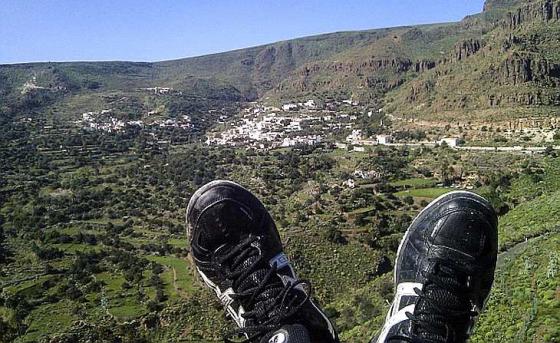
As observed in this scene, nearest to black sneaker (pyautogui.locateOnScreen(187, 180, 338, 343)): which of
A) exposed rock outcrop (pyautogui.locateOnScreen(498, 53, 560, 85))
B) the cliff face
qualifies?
the cliff face

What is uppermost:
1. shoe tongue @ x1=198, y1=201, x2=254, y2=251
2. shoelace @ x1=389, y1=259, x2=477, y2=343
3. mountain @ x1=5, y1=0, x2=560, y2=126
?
mountain @ x1=5, y1=0, x2=560, y2=126

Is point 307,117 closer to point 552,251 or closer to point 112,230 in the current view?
point 112,230

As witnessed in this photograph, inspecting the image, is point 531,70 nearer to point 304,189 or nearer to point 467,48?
point 467,48

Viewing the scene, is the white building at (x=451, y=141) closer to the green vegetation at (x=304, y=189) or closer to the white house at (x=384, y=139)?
the green vegetation at (x=304, y=189)

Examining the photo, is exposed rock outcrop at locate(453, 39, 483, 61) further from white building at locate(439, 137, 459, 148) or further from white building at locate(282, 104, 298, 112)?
white building at locate(282, 104, 298, 112)

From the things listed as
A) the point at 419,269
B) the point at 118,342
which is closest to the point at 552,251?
the point at 419,269

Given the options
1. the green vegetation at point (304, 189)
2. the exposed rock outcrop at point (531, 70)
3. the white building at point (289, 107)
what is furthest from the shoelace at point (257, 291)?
the white building at point (289, 107)

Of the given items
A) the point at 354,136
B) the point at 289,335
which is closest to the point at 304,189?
the point at 354,136
